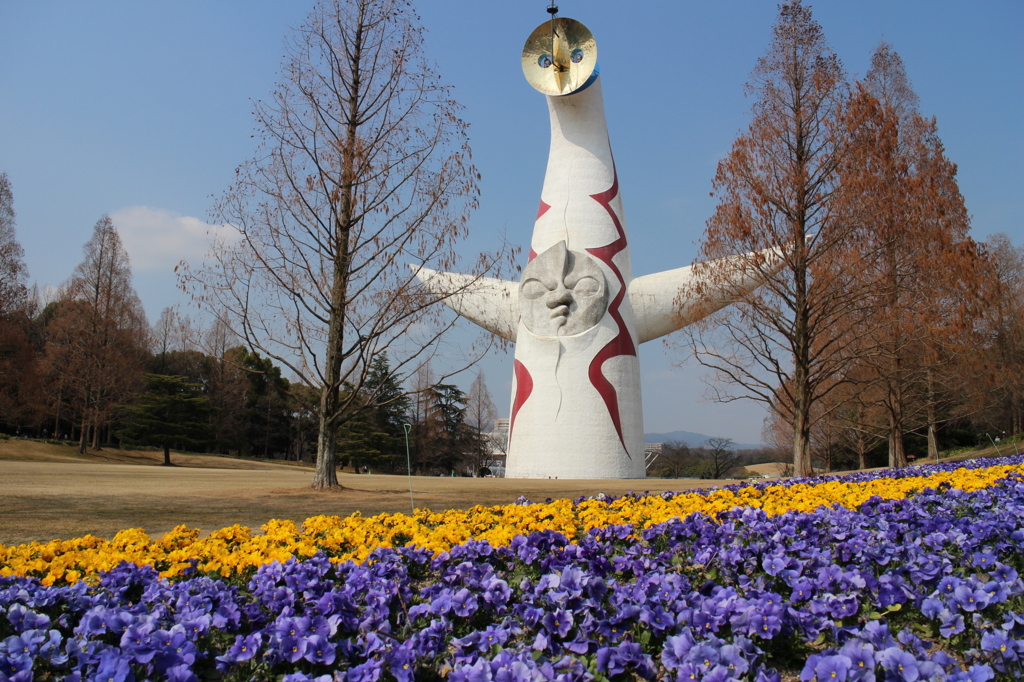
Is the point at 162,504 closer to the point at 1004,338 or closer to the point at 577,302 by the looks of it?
the point at 577,302

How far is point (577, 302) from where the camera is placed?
20953 millimetres

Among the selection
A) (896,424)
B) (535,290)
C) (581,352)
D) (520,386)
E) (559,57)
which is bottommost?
(896,424)

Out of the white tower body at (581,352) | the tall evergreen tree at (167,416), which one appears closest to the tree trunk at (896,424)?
the white tower body at (581,352)

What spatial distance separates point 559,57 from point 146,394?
24252 mm

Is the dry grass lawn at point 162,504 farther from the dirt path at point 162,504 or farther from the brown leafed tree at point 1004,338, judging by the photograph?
the brown leafed tree at point 1004,338

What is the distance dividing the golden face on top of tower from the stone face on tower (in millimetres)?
30

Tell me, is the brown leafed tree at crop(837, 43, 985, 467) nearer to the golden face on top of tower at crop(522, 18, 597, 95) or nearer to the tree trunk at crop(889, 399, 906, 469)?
the tree trunk at crop(889, 399, 906, 469)

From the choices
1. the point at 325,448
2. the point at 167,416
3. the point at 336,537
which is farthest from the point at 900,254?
the point at 167,416

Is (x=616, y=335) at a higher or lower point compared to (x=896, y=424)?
higher

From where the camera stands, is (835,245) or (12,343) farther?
(12,343)

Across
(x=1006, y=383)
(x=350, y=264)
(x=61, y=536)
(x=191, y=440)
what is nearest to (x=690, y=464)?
(x=1006, y=383)

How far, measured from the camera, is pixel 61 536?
250 inches

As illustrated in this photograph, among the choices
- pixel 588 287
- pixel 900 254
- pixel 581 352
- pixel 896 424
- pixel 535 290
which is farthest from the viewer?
pixel 896 424

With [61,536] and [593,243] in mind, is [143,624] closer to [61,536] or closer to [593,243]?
[61,536]
